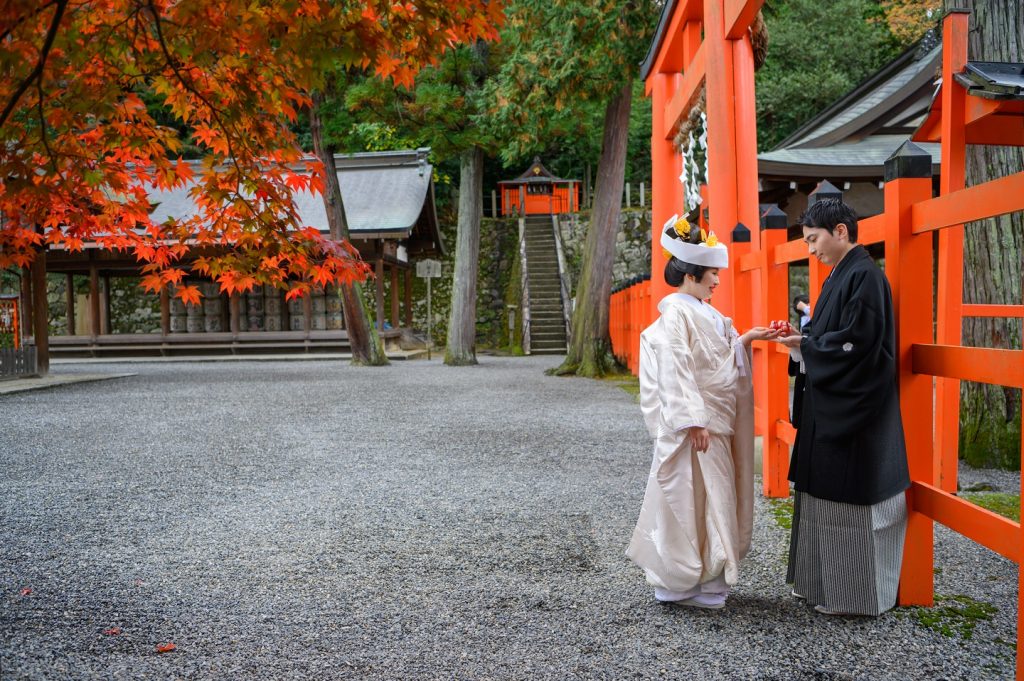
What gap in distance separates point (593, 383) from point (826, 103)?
45.0ft

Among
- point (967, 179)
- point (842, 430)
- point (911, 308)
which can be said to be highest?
point (967, 179)

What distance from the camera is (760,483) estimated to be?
15.3 ft

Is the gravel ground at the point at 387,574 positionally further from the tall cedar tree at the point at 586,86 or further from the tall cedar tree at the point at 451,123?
the tall cedar tree at the point at 451,123

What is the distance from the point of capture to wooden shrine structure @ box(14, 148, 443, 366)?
17.8 meters

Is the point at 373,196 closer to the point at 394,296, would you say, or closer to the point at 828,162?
the point at 394,296

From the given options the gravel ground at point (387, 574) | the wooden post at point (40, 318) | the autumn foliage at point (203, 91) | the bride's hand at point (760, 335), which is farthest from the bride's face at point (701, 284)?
the wooden post at point (40, 318)

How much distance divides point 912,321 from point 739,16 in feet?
9.28

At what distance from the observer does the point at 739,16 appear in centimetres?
465

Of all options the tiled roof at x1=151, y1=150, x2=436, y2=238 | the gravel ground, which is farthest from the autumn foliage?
the tiled roof at x1=151, y1=150, x2=436, y2=238

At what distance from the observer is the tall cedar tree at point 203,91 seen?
103 inches

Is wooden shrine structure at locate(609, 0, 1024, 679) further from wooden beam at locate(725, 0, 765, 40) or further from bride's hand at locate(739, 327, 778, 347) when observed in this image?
bride's hand at locate(739, 327, 778, 347)

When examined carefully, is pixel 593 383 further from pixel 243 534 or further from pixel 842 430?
pixel 842 430

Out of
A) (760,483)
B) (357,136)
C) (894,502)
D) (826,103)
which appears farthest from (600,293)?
(826,103)

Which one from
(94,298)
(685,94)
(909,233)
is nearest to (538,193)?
(94,298)
